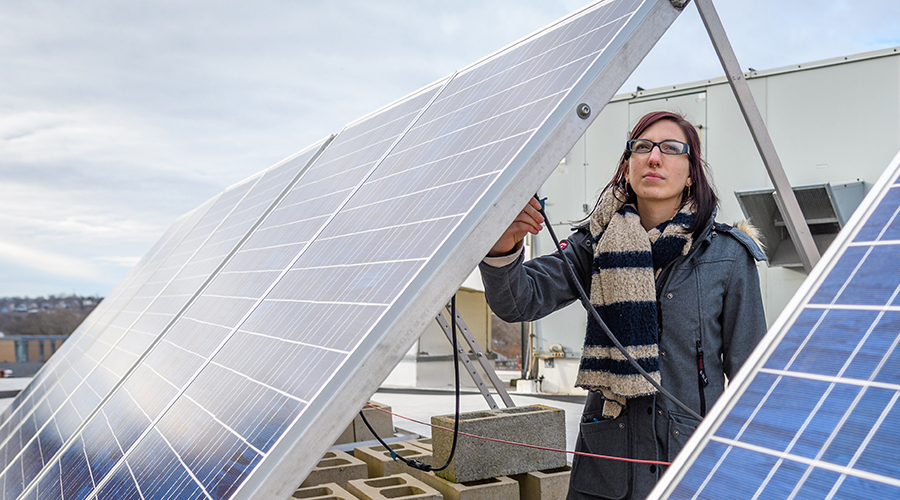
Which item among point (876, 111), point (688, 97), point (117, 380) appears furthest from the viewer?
point (688, 97)

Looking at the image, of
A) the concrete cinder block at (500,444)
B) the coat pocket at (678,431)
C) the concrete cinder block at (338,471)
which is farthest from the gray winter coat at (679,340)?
the concrete cinder block at (338,471)

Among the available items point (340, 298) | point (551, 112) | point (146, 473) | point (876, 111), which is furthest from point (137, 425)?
point (876, 111)

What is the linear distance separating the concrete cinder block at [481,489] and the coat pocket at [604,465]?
6.41 feet

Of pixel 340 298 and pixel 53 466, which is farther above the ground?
pixel 340 298

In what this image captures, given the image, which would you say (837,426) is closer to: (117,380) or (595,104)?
(595,104)

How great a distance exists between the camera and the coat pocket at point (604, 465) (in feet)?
8.35

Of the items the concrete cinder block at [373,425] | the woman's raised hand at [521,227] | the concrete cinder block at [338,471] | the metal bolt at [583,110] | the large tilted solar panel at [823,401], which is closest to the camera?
the large tilted solar panel at [823,401]

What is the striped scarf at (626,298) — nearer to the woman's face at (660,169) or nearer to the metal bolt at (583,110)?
the woman's face at (660,169)

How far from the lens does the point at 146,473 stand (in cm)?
216

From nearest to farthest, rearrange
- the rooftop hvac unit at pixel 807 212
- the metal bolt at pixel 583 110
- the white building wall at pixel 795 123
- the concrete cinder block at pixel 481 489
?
the metal bolt at pixel 583 110 → the concrete cinder block at pixel 481 489 → the rooftop hvac unit at pixel 807 212 → the white building wall at pixel 795 123

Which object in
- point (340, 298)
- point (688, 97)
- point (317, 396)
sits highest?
point (688, 97)

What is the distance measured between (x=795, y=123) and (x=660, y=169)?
752 centimetres

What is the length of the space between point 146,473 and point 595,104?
181 centimetres

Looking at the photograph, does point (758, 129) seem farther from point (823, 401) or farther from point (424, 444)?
point (424, 444)
